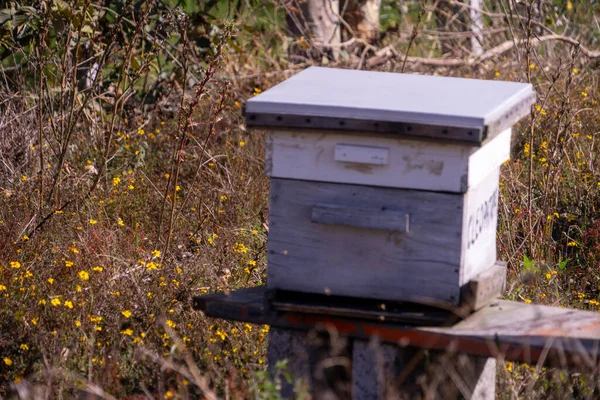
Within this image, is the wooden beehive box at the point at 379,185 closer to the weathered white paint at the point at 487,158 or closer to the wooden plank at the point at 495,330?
the weathered white paint at the point at 487,158

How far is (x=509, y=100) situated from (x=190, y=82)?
4461 millimetres

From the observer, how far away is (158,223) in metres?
4.84

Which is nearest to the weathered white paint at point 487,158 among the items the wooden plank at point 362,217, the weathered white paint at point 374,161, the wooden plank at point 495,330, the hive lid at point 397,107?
the weathered white paint at point 374,161

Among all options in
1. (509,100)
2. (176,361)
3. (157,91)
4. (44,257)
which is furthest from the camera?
(157,91)

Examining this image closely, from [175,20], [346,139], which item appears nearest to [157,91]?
[175,20]

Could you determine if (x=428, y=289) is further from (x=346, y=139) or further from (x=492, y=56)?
(x=492, y=56)

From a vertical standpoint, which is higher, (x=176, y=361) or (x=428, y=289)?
(x=428, y=289)

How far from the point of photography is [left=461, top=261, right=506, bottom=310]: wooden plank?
9.07ft

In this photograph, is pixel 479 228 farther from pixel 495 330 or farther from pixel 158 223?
pixel 158 223

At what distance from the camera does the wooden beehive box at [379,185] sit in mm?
2633

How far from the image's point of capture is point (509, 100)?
9.38ft

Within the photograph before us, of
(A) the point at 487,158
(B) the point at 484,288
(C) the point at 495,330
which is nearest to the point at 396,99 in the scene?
(A) the point at 487,158

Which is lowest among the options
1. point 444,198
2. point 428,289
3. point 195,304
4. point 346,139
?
point 195,304

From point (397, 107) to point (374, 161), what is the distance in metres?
0.19
